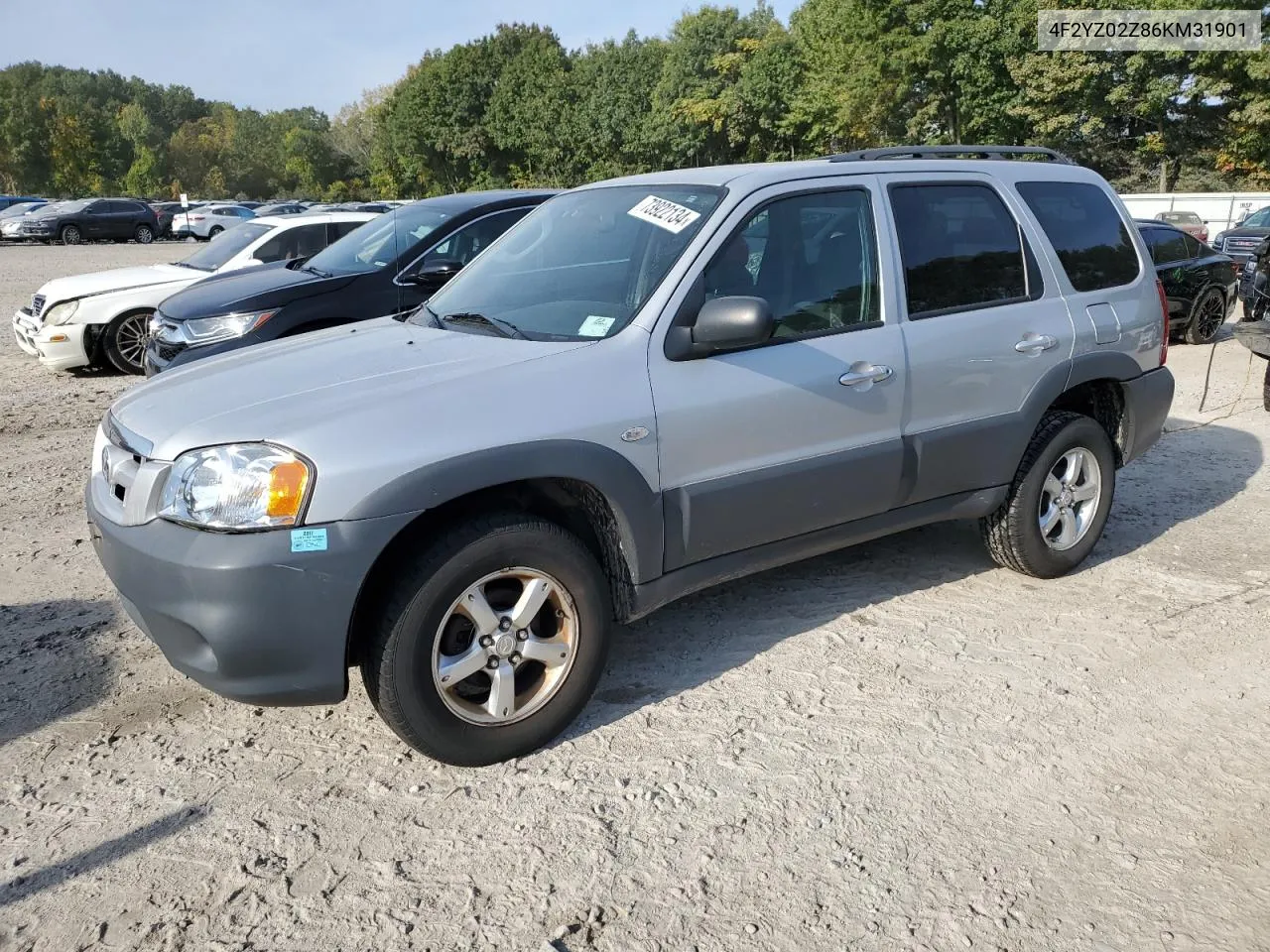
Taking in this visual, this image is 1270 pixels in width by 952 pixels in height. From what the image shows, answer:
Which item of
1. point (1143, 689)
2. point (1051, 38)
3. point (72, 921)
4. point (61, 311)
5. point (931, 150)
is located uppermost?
point (1051, 38)

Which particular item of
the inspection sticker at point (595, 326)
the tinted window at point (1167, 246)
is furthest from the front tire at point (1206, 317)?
the inspection sticker at point (595, 326)

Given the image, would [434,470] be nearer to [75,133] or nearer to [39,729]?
[39,729]

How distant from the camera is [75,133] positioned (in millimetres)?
83688

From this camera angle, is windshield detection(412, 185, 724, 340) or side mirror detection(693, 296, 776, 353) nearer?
side mirror detection(693, 296, 776, 353)

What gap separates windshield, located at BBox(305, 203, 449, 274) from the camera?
25.4 feet

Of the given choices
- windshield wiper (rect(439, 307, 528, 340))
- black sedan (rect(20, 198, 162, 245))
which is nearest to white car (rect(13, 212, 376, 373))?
windshield wiper (rect(439, 307, 528, 340))

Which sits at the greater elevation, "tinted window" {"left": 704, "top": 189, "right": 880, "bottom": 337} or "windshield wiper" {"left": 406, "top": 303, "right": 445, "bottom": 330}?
"tinted window" {"left": 704, "top": 189, "right": 880, "bottom": 337}

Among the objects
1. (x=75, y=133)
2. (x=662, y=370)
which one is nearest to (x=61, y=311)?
(x=662, y=370)

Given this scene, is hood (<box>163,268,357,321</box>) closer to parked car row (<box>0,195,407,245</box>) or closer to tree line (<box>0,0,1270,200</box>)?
→ parked car row (<box>0,195,407,245</box>)

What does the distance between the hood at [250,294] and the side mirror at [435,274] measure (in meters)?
0.45

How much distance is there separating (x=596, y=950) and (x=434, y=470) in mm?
1366

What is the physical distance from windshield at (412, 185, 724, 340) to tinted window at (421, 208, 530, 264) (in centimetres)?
325

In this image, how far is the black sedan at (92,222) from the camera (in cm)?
3581

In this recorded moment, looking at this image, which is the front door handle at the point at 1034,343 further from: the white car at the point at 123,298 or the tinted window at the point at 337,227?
the tinted window at the point at 337,227
